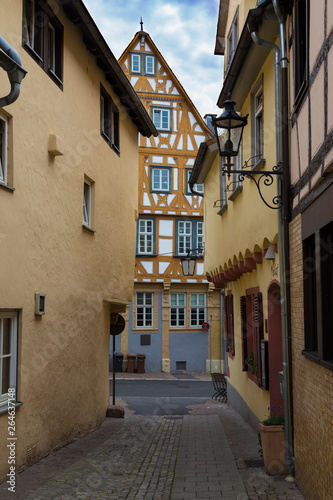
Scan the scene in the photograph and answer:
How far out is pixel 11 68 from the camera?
5.88 m

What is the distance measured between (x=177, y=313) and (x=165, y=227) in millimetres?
4142

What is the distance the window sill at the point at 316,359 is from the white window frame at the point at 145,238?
20.7m

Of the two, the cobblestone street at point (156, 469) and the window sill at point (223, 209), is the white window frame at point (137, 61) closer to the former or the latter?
the window sill at point (223, 209)

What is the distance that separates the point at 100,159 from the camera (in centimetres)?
1193

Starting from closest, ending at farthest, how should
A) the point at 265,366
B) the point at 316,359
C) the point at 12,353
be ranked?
the point at 316,359 < the point at 12,353 < the point at 265,366

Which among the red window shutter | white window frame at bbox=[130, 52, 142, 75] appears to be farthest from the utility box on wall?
white window frame at bbox=[130, 52, 142, 75]

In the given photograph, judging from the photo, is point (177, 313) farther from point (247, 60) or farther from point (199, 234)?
point (247, 60)

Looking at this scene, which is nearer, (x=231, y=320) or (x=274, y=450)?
(x=274, y=450)

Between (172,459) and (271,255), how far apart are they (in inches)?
137

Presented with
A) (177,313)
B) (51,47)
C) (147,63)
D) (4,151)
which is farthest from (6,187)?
(147,63)

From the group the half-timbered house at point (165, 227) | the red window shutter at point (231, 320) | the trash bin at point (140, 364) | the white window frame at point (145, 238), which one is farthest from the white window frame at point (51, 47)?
the trash bin at point (140, 364)

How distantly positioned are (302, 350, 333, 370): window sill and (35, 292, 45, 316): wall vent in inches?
151

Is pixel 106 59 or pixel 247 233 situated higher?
pixel 106 59

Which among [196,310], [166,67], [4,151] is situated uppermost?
[166,67]
